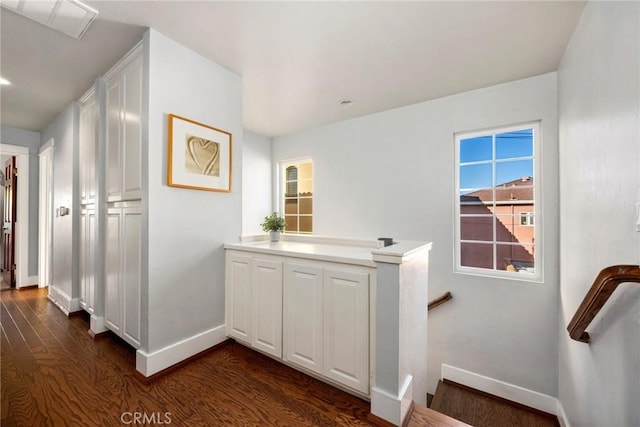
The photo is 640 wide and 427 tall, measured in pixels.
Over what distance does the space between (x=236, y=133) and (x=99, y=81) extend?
4.42 ft

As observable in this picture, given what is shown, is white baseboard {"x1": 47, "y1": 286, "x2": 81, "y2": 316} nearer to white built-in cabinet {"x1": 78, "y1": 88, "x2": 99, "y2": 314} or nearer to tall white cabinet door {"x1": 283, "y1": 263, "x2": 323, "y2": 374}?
white built-in cabinet {"x1": 78, "y1": 88, "x2": 99, "y2": 314}

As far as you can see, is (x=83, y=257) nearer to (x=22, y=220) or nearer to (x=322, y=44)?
(x=22, y=220)

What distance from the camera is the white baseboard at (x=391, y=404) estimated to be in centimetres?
139

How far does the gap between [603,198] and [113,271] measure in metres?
3.42

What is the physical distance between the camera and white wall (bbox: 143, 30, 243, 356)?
5.98 feet

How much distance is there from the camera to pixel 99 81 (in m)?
2.41

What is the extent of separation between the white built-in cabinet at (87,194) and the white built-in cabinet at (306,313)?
1.51 meters

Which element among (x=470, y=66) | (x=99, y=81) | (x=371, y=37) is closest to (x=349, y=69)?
(x=371, y=37)

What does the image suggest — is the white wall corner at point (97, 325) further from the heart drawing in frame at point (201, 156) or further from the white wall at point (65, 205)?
the heart drawing in frame at point (201, 156)

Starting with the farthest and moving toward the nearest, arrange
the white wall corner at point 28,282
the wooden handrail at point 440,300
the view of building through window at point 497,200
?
the white wall corner at point 28,282 < the wooden handrail at point 440,300 < the view of building through window at point 497,200

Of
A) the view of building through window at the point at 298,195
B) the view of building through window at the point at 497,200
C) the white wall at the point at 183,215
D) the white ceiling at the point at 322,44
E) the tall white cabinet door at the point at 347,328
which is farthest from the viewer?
the view of building through window at the point at 298,195

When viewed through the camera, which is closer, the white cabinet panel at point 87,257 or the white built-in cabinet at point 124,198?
the white built-in cabinet at point 124,198

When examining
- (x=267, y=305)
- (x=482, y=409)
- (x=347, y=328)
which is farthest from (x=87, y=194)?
(x=482, y=409)

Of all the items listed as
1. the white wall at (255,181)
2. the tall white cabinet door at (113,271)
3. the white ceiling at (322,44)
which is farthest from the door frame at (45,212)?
the white wall at (255,181)
